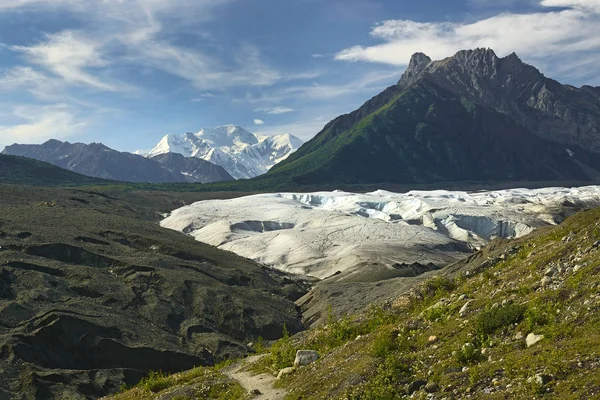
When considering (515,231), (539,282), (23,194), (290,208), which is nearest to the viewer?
(539,282)

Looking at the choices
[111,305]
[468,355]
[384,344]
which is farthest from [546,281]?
[111,305]

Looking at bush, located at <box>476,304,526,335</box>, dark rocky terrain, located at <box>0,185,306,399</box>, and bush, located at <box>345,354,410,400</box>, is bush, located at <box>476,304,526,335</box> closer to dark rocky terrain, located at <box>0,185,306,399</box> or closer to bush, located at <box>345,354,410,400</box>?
bush, located at <box>345,354,410,400</box>

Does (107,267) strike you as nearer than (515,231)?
Yes

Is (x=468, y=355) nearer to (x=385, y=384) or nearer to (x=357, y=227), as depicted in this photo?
(x=385, y=384)

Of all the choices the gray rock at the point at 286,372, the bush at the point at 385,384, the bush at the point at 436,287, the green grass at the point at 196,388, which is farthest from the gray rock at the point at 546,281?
the green grass at the point at 196,388

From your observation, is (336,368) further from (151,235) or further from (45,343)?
(151,235)

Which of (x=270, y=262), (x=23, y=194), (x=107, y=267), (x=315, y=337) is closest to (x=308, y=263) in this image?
(x=270, y=262)
